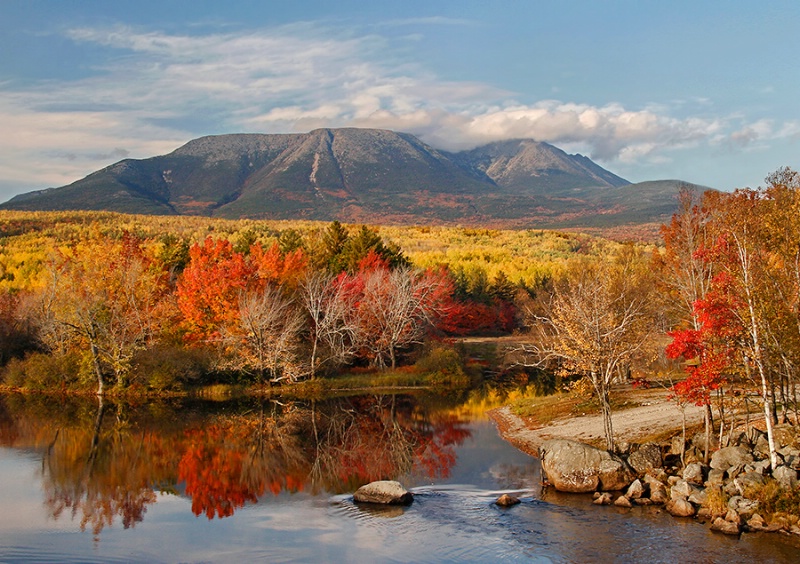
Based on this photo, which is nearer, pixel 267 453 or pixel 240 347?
pixel 267 453

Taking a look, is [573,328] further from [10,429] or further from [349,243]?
[349,243]

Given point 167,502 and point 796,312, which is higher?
point 796,312

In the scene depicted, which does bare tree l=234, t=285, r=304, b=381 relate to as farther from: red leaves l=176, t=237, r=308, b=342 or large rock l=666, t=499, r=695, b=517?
large rock l=666, t=499, r=695, b=517

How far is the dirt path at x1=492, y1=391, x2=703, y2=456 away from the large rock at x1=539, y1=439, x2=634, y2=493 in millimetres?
4754

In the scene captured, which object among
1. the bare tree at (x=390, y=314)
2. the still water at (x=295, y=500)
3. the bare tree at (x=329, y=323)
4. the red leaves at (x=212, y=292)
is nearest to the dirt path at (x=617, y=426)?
the still water at (x=295, y=500)

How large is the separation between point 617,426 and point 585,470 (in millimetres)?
8425

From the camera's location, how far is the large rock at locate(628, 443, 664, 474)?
2516cm

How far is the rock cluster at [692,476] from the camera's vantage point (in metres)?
20.7

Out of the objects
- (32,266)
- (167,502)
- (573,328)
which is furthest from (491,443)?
(32,266)

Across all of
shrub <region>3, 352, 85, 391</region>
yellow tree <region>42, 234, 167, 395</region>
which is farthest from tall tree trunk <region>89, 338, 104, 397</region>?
shrub <region>3, 352, 85, 391</region>

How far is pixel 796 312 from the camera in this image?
22.6 meters

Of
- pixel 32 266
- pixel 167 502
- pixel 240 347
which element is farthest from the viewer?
pixel 32 266

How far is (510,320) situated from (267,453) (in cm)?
6109

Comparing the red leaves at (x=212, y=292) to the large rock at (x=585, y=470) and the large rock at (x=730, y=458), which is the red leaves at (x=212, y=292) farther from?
the large rock at (x=730, y=458)
